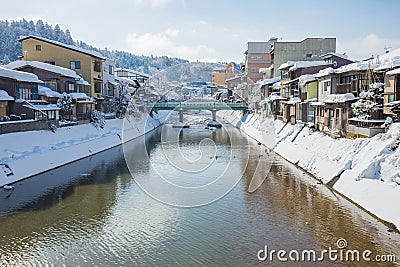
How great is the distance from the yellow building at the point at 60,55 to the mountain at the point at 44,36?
17.8 m

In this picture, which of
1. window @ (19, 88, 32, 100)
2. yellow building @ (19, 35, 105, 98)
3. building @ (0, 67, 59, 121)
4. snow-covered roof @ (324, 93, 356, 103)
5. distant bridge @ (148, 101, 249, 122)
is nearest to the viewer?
snow-covered roof @ (324, 93, 356, 103)

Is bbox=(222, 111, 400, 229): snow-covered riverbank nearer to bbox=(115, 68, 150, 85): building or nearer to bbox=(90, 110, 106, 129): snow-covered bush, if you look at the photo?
bbox=(90, 110, 106, 129): snow-covered bush

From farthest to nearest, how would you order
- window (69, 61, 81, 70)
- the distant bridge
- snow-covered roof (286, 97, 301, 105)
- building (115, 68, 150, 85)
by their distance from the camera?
building (115, 68, 150, 85) < the distant bridge < window (69, 61, 81, 70) < snow-covered roof (286, 97, 301, 105)

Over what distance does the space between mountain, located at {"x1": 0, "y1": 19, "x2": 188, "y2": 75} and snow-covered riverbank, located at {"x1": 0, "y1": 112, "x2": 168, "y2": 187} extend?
2393 centimetres

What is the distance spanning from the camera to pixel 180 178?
535 inches

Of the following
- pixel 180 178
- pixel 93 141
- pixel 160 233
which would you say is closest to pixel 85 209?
pixel 160 233

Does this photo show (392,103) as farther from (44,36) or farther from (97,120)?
(44,36)

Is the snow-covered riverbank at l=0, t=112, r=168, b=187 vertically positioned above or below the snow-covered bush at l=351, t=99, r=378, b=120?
below

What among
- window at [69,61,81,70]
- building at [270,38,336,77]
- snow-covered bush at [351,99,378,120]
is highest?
building at [270,38,336,77]

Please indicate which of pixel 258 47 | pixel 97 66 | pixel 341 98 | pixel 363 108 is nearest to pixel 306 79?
pixel 341 98

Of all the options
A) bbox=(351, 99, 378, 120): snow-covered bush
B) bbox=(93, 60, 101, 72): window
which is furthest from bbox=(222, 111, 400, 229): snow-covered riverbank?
bbox=(93, 60, 101, 72): window

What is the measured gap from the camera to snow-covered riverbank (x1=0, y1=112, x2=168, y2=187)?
13.0 metres

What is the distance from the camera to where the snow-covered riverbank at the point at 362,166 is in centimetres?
909

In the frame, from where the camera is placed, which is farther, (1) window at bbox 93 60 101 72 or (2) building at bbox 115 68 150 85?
(2) building at bbox 115 68 150 85
